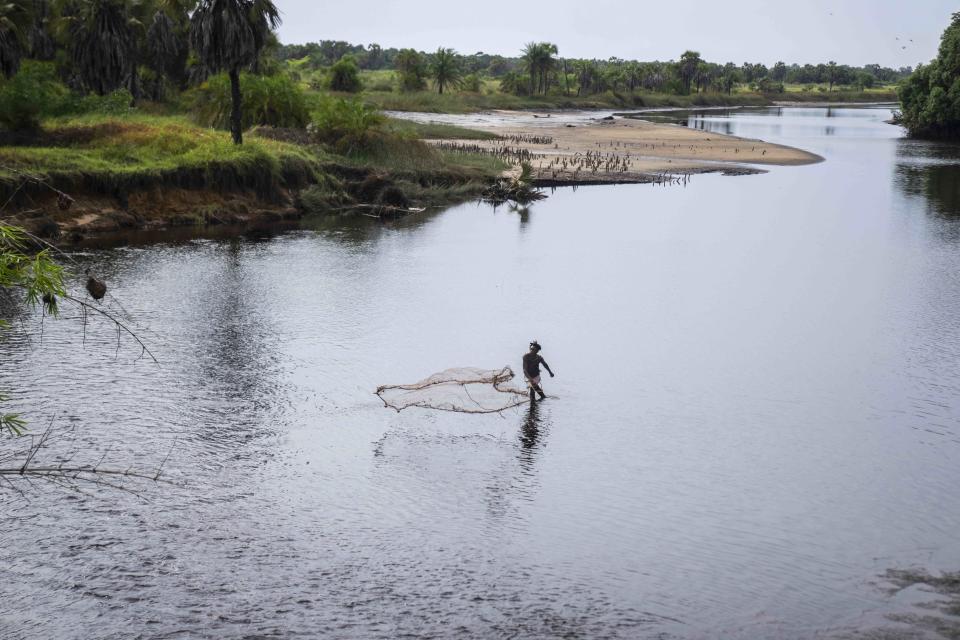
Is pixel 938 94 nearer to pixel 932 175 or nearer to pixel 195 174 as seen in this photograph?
pixel 932 175

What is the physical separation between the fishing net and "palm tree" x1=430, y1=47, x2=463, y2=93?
15992 cm

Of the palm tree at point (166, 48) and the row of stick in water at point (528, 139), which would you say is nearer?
the palm tree at point (166, 48)

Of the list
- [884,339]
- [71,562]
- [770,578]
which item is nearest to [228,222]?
[884,339]

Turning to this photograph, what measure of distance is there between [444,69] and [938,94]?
87.3m

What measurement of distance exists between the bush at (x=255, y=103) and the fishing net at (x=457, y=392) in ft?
160

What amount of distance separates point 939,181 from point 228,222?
6354 centimetres

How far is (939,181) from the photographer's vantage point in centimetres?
8669

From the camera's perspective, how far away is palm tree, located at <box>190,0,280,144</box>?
185 ft

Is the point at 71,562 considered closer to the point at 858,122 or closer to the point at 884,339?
the point at 884,339

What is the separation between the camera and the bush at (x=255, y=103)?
70.1m

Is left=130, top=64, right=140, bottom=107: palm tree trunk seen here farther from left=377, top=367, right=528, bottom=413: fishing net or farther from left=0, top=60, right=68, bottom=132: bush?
left=377, top=367, right=528, bottom=413: fishing net

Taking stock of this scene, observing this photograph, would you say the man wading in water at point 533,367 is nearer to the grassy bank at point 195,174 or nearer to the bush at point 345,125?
the grassy bank at point 195,174

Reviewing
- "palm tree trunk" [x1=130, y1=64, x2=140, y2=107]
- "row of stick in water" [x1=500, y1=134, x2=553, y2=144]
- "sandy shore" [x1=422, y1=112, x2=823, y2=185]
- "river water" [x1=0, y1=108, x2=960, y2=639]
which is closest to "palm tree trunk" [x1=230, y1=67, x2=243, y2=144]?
"river water" [x1=0, y1=108, x2=960, y2=639]

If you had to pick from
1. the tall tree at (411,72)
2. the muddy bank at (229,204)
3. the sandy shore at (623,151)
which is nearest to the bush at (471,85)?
the tall tree at (411,72)
